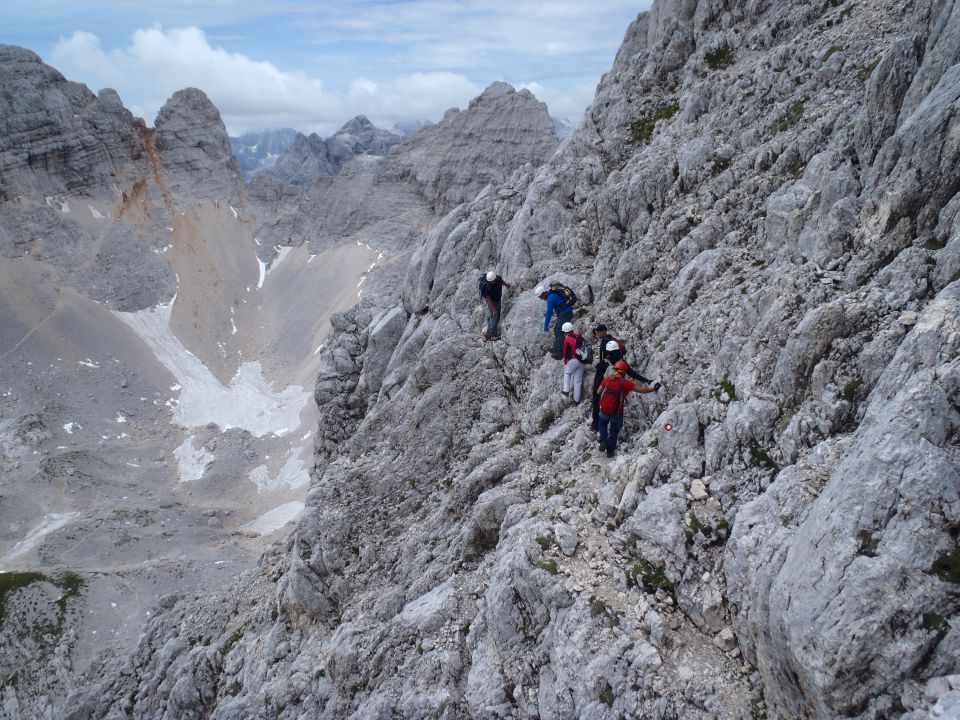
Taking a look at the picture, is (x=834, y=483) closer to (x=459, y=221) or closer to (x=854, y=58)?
(x=854, y=58)

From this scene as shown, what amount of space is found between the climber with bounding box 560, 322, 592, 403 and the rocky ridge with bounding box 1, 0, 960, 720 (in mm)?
806

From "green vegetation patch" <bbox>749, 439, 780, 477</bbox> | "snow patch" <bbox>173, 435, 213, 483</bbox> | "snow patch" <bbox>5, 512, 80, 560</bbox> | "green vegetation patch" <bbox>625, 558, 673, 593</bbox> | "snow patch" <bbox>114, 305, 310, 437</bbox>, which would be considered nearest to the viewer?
"green vegetation patch" <bbox>749, 439, 780, 477</bbox>

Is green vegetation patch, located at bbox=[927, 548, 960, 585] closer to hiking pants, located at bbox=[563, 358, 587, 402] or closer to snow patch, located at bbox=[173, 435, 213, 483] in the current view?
hiking pants, located at bbox=[563, 358, 587, 402]

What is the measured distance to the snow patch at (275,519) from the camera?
52500mm

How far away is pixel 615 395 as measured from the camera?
15.6 meters

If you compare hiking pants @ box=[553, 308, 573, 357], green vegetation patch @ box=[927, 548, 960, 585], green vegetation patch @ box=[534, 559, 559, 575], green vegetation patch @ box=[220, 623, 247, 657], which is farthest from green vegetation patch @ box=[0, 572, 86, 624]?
green vegetation patch @ box=[927, 548, 960, 585]

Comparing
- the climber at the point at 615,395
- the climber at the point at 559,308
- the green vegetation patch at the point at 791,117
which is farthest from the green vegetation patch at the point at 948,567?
the green vegetation patch at the point at 791,117

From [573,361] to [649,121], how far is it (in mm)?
14626

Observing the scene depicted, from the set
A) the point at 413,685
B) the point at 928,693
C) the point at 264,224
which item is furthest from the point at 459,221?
the point at 264,224

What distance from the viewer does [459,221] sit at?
33.8 m

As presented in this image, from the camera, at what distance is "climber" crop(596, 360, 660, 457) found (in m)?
15.6

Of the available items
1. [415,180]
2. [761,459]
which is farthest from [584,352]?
[415,180]

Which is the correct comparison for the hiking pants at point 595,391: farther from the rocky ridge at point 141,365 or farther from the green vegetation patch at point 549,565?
the rocky ridge at point 141,365

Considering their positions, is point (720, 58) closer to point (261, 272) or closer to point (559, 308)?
point (559, 308)
